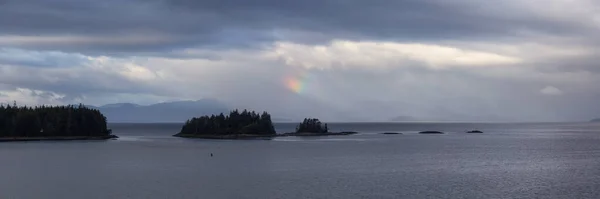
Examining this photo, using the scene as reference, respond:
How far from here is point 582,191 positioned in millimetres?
67000

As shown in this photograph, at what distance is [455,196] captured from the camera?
208ft

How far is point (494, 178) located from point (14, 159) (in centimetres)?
8211

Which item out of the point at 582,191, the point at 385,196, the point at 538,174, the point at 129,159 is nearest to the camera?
the point at 385,196

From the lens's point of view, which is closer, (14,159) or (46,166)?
(46,166)

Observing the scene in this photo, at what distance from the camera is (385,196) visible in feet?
206

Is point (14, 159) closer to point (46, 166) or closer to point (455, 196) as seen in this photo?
point (46, 166)

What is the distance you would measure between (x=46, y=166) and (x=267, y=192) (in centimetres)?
5016

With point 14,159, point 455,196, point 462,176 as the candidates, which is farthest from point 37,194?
point 14,159

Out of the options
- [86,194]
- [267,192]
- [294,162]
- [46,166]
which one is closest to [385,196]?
[267,192]

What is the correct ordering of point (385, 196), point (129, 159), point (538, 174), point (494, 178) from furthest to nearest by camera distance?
1. point (129, 159)
2. point (538, 174)
3. point (494, 178)
4. point (385, 196)

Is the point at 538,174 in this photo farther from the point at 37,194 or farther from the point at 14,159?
the point at 14,159

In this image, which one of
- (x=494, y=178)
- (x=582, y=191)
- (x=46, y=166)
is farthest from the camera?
(x=46, y=166)

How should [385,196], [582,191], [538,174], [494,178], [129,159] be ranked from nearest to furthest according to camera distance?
[385,196] < [582,191] < [494,178] < [538,174] < [129,159]

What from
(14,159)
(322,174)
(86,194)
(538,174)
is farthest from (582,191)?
(14,159)
